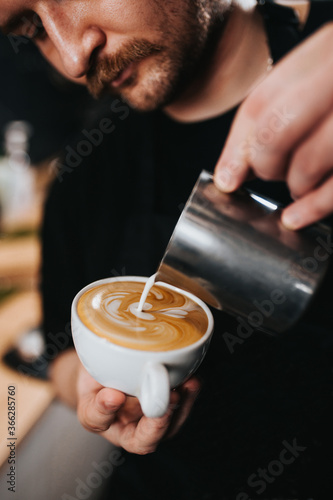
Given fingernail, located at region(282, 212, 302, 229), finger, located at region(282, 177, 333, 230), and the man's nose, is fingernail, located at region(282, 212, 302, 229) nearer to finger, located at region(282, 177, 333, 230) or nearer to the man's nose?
finger, located at region(282, 177, 333, 230)

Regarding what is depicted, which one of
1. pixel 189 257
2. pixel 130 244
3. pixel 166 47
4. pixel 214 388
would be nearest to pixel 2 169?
pixel 130 244

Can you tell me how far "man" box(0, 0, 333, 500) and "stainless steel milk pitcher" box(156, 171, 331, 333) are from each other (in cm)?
3

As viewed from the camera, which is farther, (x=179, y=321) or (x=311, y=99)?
(x=179, y=321)

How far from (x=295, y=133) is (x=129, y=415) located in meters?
0.81

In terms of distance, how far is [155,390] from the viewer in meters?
0.62

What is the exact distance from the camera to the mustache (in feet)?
3.31

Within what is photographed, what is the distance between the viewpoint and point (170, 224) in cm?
133

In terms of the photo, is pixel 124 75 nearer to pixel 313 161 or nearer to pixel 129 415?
pixel 313 161

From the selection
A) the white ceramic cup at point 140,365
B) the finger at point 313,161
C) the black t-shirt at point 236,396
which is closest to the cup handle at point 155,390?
the white ceramic cup at point 140,365

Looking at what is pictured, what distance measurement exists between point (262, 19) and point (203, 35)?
0.31 metres

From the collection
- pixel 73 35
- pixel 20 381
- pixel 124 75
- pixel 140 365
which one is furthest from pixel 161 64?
pixel 20 381

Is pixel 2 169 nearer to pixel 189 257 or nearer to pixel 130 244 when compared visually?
pixel 130 244

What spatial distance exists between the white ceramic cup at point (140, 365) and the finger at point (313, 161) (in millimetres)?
336

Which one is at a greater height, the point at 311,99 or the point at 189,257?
the point at 311,99
